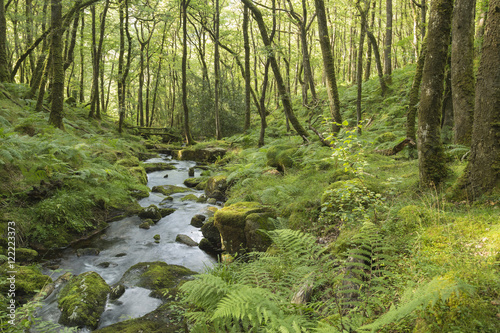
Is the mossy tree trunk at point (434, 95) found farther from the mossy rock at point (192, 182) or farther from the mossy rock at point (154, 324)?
the mossy rock at point (192, 182)

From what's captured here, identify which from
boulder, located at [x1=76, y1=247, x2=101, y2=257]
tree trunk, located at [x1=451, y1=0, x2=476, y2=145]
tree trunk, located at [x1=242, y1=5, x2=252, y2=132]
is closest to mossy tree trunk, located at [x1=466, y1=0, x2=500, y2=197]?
tree trunk, located at [x1=451, y1=0, x2=476, y2=145]

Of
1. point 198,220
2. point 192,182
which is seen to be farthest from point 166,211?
point 192,182

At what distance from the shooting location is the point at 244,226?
6211 mm

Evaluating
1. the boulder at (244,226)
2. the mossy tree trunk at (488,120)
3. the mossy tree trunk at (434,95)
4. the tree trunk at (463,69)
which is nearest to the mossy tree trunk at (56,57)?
the boulder at (244,226)

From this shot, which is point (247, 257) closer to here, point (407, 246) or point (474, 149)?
point (407, 246)

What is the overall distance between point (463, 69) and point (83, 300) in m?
9.35

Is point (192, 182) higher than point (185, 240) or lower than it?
higher

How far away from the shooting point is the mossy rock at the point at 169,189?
38.6 feet

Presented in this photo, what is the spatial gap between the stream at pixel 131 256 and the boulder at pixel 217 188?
0.78m

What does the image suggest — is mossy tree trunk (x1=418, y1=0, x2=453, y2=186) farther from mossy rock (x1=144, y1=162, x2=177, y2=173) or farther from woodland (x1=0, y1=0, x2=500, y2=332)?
mossy rock (x1=144, y1=162, x2=177, y2=173)

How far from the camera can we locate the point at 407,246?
306cm

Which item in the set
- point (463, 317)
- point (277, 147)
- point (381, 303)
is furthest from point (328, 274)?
point (277, 147)

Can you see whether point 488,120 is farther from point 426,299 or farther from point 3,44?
point 3,44

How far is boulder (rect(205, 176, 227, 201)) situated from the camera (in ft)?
35.5
